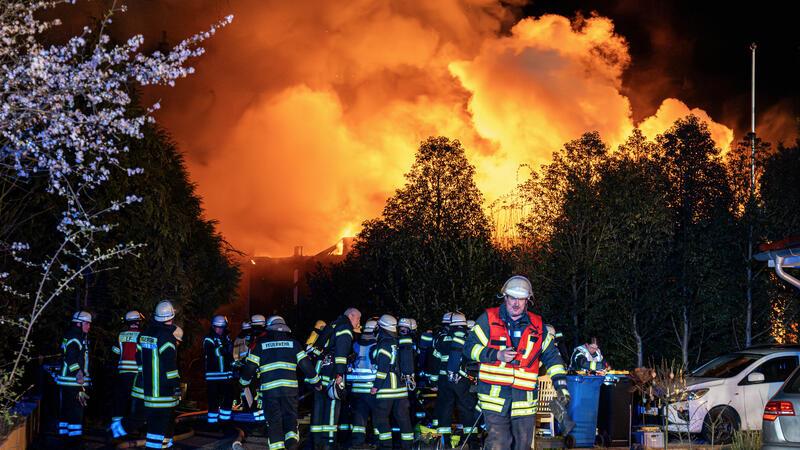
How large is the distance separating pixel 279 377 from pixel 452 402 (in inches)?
158

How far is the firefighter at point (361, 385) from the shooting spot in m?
Result: 15.2

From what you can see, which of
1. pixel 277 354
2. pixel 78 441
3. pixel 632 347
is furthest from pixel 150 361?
pixel 632 347

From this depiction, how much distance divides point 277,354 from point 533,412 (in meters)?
4.12

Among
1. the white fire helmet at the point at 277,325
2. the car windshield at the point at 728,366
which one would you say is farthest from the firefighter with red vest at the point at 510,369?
the car windshield at the point at 728,366

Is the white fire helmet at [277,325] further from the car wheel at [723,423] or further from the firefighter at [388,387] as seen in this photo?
the car wheel at [723,423]

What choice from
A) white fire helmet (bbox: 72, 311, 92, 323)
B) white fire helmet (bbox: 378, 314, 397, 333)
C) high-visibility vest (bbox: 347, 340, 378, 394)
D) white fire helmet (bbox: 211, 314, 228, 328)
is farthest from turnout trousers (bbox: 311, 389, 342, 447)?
white fire helmet (bbox: 72, 311, 92, 323)

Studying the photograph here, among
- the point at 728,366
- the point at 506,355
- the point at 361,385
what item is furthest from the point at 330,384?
the point at 728,366

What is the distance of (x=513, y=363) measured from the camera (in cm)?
963

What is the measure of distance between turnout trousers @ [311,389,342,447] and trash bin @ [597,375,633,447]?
4163 mm

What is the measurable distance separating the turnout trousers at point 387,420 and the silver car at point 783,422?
5965mm

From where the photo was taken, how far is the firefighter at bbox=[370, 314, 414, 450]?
14836 millimetres

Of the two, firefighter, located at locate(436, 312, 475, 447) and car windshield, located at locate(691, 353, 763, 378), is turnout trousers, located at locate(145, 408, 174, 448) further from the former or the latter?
car windshield, located at locate(691, 353, 763, 378)

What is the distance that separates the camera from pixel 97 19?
2089cm

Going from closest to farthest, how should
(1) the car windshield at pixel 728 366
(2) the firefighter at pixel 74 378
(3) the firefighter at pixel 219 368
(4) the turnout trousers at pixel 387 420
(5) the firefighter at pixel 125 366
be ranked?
(4) the turnout trousers at pixel 387 420
(2) the firefighter at pixel 74 378
(5) the firefighter at pixel 125 366
(1) the car windshield at pixel 728 366
(3) the firefighter at pixel 219 368
